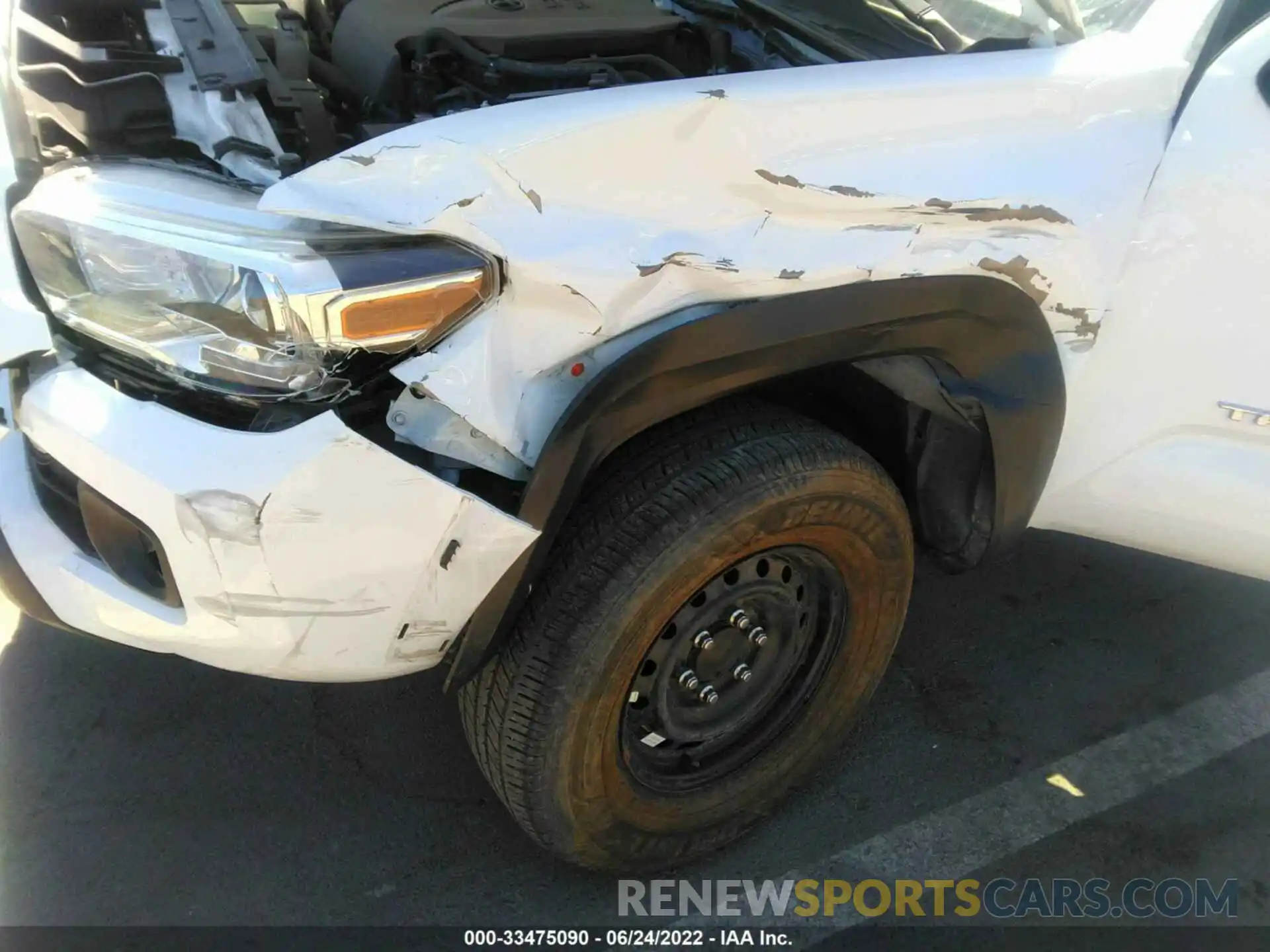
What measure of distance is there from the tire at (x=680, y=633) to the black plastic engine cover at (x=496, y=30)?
130 cm

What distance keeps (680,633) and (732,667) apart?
8.1 inches

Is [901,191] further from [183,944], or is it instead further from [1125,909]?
[183,944]

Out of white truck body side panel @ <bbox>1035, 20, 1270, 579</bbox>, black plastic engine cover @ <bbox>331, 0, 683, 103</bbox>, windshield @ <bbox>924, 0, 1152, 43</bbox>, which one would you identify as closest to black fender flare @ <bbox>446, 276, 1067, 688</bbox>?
white truck body side panel @ <bbox>1035, 20, 1270, 579</bbox>

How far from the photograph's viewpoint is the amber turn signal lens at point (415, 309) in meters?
1.29

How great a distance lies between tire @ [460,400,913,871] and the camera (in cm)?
158

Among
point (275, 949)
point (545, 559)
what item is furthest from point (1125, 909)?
point (275, 949)

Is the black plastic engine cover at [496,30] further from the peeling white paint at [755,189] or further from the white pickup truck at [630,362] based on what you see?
the peeling white paint at [755,189]

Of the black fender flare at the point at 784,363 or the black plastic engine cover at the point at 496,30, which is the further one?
the black plastic engine cover at the point at 496,30

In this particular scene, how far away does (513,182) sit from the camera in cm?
131

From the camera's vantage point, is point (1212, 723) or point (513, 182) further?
point (1212, 723)

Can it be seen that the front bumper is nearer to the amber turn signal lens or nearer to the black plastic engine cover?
the amber turn signal lens

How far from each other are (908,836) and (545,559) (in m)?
1.13

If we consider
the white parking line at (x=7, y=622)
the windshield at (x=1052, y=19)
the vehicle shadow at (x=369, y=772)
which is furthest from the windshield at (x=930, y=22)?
the white parking line at (x=7, y=622)

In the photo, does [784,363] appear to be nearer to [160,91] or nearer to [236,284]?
[236,284]
